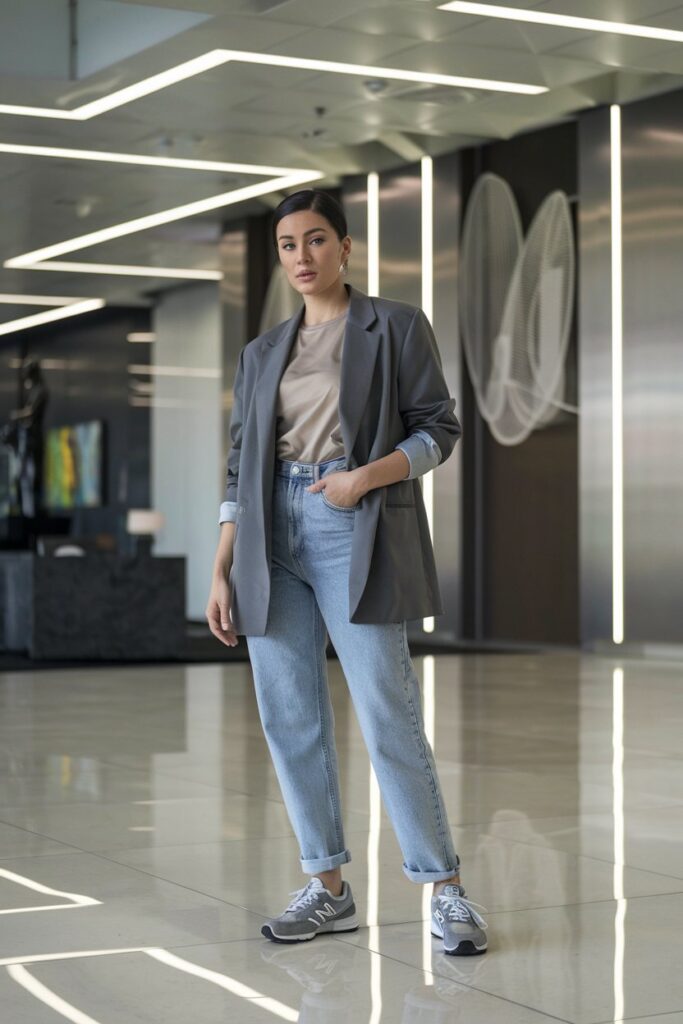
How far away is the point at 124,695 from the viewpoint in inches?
319

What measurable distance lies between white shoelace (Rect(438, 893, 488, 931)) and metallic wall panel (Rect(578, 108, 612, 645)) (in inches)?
332

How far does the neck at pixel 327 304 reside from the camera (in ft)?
9.87

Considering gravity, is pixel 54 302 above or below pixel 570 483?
above

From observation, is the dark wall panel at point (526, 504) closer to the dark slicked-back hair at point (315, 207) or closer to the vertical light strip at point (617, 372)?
the vertical light strip at point (617, 372)

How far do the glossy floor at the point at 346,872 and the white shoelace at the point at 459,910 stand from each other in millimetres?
69

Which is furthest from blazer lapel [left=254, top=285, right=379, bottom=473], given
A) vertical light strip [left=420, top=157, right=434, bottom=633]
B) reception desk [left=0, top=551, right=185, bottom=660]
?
vertical light strip [left=420, top=157, right=434, bottom=633]

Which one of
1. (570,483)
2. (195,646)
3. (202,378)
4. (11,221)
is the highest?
(11,221)

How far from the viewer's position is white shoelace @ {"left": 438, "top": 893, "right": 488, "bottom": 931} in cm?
284

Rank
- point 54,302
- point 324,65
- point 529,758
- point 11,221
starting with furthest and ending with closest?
point 54,302 → point 11,221 → point 324,65 → point 529,758

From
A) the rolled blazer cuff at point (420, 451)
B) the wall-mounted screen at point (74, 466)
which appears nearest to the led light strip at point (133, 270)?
the wall-mounted screen at point (74, 466)

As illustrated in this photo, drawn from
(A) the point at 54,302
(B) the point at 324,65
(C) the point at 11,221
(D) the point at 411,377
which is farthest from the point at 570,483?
(A) the point at 54,302

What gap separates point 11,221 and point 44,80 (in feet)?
16.1

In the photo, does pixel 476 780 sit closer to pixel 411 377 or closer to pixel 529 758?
pixel 529 758

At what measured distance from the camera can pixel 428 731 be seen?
21.0 ft
